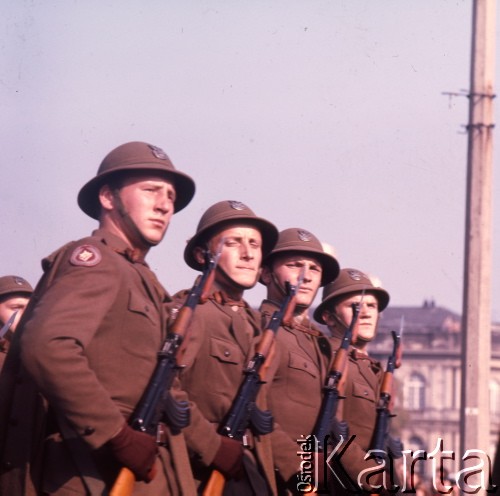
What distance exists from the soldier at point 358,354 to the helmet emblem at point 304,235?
0.91 meters

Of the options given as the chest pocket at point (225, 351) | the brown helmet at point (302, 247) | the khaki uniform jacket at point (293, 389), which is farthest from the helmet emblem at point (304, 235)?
the chest pocket at point (225, 351)

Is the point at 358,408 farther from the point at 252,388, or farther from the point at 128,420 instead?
the point at 128,420

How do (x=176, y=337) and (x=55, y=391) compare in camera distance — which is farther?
(x=176, y=337)

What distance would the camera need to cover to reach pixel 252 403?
990cm

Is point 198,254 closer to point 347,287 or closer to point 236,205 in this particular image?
point 236,205

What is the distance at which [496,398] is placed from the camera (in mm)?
96375

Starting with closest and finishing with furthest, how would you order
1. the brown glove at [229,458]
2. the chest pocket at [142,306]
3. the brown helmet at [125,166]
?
the chest pocket at [142,306] → the brown helmet at [125,166] → the brown glove at [229,458]

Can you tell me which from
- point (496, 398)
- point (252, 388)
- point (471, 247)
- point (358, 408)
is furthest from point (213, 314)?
point (496, 398)

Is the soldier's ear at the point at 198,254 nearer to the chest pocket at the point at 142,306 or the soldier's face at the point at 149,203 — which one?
the soldier's face at the point at 149,203

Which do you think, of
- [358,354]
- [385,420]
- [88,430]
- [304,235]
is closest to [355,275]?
[358,354]

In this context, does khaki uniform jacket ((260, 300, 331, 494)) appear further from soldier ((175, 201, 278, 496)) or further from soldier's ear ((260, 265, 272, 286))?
soldier ((175, 201, 278, 496))

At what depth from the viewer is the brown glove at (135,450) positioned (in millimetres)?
→ 7387

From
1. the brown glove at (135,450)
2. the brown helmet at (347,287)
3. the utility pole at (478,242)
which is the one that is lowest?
the brown glove at (135,450)

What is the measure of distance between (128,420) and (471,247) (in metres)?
10.3
